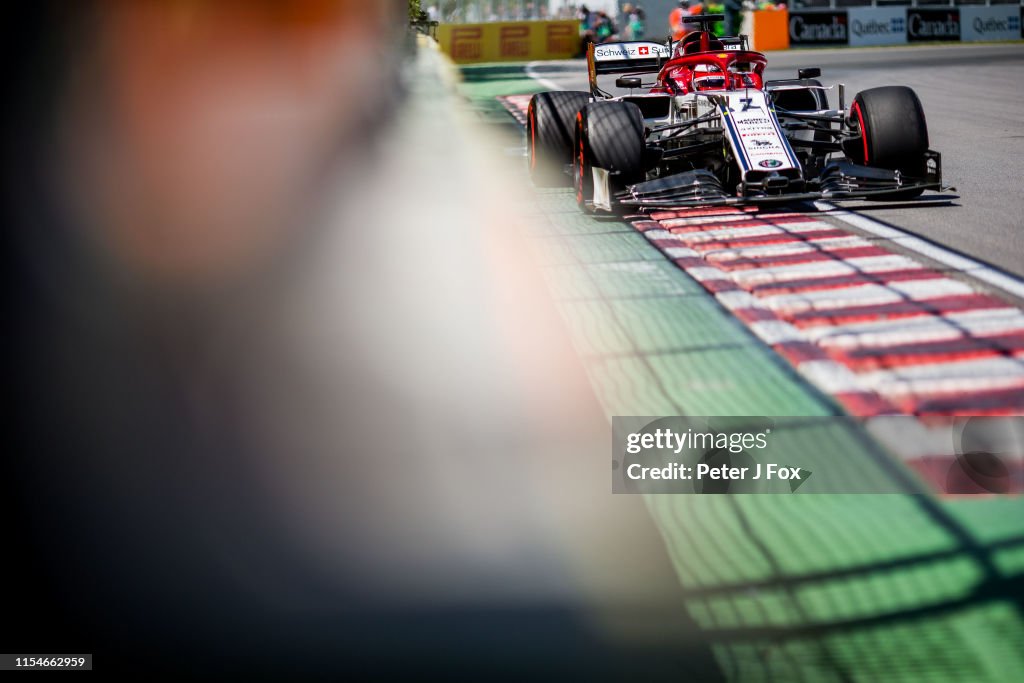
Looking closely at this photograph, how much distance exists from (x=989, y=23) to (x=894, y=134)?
3029 centimetres

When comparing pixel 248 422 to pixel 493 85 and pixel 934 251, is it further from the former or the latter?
pixel 493 85

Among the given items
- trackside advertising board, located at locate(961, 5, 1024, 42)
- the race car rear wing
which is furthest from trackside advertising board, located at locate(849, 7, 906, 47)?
the race car rear wing

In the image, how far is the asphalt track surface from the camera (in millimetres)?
6515

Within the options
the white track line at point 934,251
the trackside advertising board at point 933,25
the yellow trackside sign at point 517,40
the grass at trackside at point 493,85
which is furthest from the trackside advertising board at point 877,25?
the white track line at point 934,251

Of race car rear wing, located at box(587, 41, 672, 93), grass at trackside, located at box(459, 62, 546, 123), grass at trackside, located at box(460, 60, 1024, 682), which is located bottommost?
grass at trackside, located at box(460, 60, 1024, 682)

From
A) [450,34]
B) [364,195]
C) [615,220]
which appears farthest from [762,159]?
[450,34]

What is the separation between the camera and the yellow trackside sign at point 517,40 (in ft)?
113

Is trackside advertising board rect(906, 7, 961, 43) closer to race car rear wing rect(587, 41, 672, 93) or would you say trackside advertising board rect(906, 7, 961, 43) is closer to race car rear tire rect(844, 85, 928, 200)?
race car rear wing rect(587, 41, 672, 93)

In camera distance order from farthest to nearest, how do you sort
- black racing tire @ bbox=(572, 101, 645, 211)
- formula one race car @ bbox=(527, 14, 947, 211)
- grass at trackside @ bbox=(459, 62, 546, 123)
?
grass at trackside @ bbox=(459, 62, 546, 123)
black racing tire @ bbox=(572, 101, 645, 211)
formula one race car @ bbox=(527, 14, 947, 211)

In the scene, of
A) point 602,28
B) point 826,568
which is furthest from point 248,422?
point 602,28

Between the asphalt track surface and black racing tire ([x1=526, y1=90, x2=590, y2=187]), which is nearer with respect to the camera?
the asphalt track surface

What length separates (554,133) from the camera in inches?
354

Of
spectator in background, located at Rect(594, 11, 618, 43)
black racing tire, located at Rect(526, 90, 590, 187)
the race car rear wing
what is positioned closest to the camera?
black racing tire, located at Rect(526, 90, 590, 187)

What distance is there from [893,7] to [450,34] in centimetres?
1357
